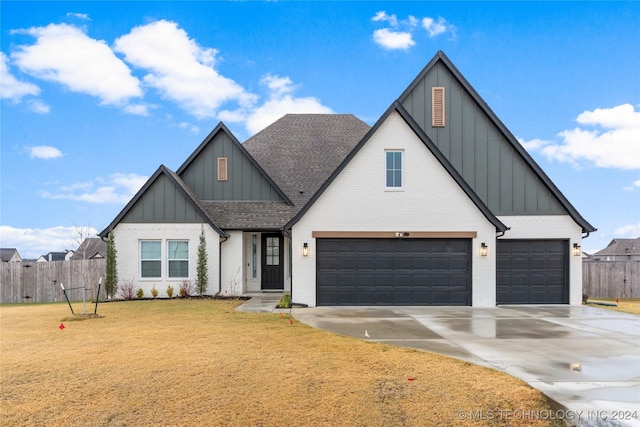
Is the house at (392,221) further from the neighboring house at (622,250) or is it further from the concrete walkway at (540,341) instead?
the neighboring house at (622,250)

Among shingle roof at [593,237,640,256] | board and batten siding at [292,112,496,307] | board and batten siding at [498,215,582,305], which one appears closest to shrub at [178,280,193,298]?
board and batten siding at [292,112,496,307]

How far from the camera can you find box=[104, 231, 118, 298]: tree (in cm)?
1822

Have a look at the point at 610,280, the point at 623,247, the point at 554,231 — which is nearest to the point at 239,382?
the point at 554,231

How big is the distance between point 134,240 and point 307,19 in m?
11.9

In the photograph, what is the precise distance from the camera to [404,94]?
1709 centimetres

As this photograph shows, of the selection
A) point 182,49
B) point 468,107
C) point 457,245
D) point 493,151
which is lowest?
point 457,245

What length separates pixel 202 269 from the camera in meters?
18.3

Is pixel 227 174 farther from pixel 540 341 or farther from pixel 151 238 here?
pixel 540 341

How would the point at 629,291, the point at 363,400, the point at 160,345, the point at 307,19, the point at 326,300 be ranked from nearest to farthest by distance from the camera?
1. the point at 363,400
2. the point at 160,345
3. the point at 326,300
4. the point at 307,19
5. the point at 629,291

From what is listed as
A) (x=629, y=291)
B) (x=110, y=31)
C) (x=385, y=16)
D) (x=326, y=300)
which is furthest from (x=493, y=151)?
(x=110, y=31)

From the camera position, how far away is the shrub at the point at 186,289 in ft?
59.8

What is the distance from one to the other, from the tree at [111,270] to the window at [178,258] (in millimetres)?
2204

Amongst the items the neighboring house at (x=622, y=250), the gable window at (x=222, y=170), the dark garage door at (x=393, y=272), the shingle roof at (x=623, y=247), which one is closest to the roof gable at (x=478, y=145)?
the dark garage door at (x=393, y=272)

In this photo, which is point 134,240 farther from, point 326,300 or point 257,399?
point 257,399
